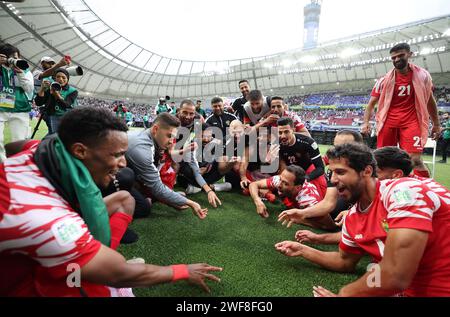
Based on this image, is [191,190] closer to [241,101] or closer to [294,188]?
[294,188]

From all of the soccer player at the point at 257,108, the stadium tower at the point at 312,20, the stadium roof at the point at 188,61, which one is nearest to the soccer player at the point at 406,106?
the soccer player at the point at 257,108

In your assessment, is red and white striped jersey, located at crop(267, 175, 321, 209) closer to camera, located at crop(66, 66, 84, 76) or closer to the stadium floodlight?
camera, located at crop(66, 66, 84, 76)

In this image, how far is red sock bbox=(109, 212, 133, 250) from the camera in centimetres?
148

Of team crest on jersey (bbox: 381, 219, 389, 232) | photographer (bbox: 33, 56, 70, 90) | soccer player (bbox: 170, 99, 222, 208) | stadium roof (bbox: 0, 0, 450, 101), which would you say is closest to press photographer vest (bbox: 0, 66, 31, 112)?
photographer (bbox: 33, 56, 70, 90)

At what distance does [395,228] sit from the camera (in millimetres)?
1220

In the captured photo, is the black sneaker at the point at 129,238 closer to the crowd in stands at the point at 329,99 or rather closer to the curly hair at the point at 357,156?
the curly hair at the point at 357,156

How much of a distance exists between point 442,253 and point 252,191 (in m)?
2.29

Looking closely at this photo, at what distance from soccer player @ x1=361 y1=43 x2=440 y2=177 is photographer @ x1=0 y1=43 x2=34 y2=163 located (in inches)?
203

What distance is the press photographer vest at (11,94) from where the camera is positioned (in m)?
3.56

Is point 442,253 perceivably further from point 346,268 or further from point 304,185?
point 304,185

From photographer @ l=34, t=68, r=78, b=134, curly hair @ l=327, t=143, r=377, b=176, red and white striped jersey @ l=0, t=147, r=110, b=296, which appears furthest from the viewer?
photographer @ l=34, t=68, r=78, b=134

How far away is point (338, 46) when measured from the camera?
32.2 metres

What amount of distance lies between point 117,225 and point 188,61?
4675 centimetres
